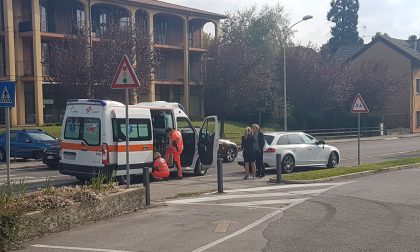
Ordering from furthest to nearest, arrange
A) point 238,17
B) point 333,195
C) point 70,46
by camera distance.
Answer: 1. point 238,17
2. point 70,46
3. point 333,195

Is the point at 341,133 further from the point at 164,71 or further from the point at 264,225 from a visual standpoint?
the point at 264,225

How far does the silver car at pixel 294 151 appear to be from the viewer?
1948 cm

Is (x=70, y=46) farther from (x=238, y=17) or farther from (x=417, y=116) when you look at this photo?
(x=417, y=116)

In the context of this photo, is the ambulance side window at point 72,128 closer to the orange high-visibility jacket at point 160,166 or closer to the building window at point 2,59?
the orange high-visibility jacket at point 160,166

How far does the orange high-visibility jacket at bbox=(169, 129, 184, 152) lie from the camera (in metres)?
17.0

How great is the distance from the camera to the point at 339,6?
327ft

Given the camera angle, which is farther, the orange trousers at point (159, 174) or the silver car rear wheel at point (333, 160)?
the silver car rear wheel at point (333, 160)

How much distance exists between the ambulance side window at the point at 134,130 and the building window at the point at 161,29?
32561mm

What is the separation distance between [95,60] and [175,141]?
52.3ft

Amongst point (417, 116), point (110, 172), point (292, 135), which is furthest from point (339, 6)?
point (110, 172)

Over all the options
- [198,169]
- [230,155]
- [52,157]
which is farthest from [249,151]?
[52,157]

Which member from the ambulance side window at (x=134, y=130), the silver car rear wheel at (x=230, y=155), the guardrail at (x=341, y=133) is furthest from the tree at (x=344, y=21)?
the ambulance side window at (x=134, y=130)

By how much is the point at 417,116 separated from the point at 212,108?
94.0 feet

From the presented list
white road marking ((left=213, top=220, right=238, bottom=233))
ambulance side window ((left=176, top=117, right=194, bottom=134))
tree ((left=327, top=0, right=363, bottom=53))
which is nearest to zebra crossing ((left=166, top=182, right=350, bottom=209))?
white road marking ((left=213, top=220, right=238, bottom=233))
